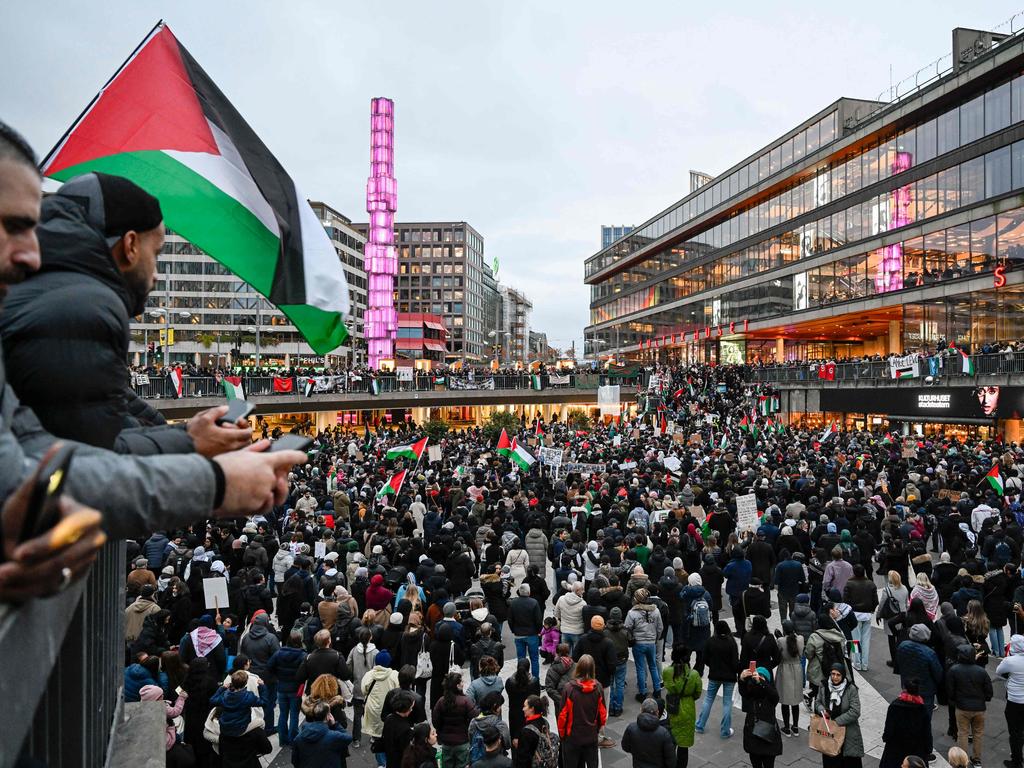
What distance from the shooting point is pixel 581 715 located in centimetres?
730

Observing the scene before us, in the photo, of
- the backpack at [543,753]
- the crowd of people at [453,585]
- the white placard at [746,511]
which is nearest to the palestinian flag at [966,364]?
the crowd of people at [453,585]

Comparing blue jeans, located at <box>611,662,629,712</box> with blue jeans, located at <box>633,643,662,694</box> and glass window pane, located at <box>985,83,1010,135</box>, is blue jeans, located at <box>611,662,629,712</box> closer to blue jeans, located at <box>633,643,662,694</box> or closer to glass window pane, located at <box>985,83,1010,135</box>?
blue jeans, located at <box>633,643,662,694</box>

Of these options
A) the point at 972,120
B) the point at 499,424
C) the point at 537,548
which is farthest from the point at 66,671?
the point at 972,120

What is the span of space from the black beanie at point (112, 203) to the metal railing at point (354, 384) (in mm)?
30750

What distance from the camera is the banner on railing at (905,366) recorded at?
33.4 meters

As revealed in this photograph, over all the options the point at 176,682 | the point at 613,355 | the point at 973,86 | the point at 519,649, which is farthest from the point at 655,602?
the point at 613,355

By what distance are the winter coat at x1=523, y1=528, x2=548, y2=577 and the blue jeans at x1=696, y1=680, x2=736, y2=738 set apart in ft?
15.9

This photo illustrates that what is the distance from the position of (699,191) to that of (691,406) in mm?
39279

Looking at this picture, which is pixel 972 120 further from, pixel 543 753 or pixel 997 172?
pixel 543 753

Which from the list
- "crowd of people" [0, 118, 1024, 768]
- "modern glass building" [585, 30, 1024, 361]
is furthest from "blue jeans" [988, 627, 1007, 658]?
"modern glass building" [585, 30, 1024, 361]

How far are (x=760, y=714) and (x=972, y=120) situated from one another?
42.7 metres

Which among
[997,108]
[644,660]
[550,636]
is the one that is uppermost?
[997,108]

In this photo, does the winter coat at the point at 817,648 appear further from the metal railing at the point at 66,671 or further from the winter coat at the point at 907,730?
the metal railing at the point at 66,671

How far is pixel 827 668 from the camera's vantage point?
787cm
